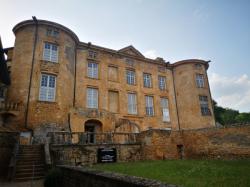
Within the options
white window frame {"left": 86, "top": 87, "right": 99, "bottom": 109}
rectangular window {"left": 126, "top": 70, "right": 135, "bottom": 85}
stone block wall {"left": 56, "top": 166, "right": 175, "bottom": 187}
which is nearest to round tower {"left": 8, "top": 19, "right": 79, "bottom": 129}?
white window frame {"left": 86, "top": 87, "right": 99, "bottom": 109}

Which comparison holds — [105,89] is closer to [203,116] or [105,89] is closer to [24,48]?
[24,48]

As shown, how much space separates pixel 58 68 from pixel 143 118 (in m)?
11.5

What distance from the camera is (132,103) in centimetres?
2367

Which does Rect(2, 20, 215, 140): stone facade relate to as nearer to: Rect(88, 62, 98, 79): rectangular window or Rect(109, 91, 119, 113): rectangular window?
Rect(109, 91, 119, 113): rectangular window

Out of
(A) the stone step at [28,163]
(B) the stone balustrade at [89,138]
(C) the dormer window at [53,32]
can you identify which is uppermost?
(C) the dormer window at [53,32]

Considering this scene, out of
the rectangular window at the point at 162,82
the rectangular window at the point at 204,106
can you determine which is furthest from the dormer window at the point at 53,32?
the rectangular window at the point at 204,106

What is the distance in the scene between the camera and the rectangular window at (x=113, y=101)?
22203 millimetres

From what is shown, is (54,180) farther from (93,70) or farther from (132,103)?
(132,103)

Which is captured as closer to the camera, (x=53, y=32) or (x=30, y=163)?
(x=30, y=163)

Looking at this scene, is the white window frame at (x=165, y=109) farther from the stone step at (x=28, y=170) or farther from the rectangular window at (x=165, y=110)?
the stone step at (x=28, y=170)

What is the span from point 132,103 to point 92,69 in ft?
20.9

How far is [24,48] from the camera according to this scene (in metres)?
18.1

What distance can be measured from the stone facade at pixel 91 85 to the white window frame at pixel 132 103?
0.39m

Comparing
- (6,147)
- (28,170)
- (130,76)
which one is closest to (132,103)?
(130,76)
